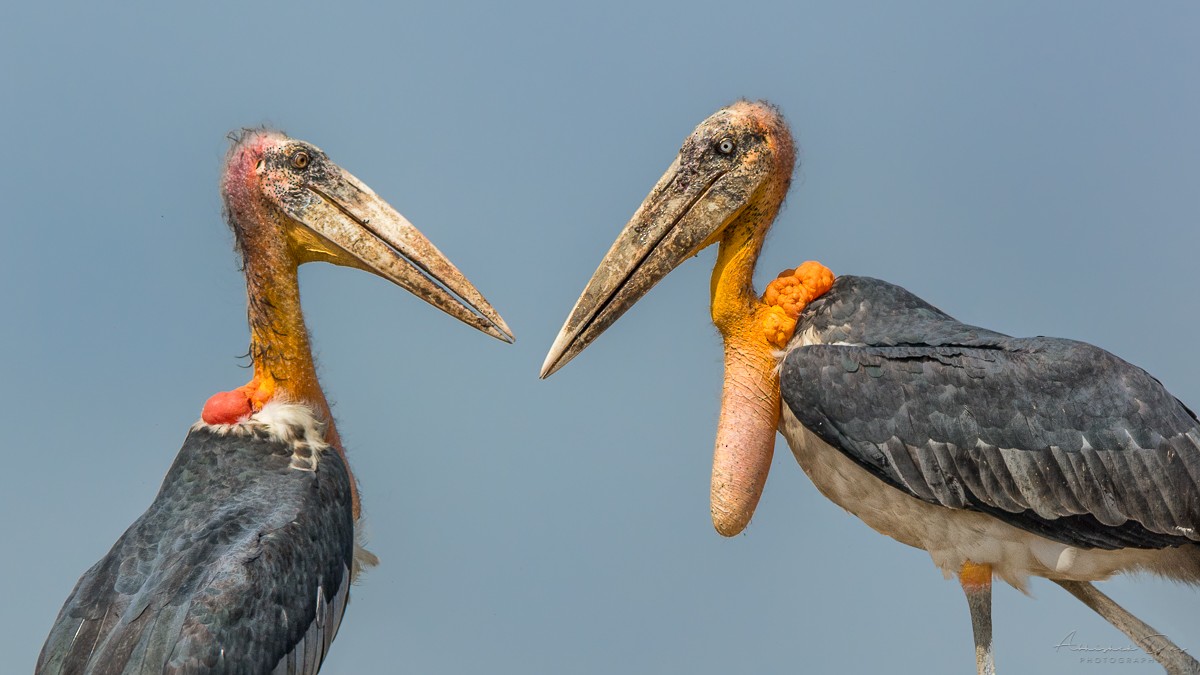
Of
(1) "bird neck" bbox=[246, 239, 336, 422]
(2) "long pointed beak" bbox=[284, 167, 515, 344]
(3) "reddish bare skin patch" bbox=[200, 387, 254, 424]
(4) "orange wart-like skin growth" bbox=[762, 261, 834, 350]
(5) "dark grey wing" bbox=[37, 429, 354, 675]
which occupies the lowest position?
(5) "dark grey wing" bbox=[37, 429, 354, 675]

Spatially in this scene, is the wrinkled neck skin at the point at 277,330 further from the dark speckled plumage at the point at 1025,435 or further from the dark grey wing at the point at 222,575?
the dark speckled plumage at the point at 1025,435

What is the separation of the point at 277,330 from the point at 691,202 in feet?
7.26

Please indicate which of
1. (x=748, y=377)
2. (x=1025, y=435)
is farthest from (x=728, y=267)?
(x=1025, y=435)

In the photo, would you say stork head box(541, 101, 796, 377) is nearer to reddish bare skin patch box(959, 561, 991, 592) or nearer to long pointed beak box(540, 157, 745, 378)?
long pointed beak box(540, 157, 745, 378)

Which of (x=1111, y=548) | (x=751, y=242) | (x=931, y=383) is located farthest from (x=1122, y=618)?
(x=751, y=242)

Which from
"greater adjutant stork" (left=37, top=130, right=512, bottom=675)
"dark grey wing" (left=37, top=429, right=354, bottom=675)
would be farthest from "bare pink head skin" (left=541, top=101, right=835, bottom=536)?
"dark grey wing" (left=37, top=429, right=354, bottom=675)

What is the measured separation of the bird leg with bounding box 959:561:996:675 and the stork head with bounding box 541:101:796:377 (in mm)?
2146

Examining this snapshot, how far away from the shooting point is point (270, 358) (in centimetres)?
927

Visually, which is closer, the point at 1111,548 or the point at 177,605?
the point at 177,605

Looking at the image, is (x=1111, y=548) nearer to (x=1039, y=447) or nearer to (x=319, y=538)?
(x=1039, y=447)

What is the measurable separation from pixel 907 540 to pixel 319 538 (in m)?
3.05

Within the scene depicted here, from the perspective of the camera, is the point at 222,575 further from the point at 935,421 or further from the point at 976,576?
the point at 976,576

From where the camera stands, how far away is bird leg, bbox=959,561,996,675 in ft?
30.3

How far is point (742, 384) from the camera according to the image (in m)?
9.71
